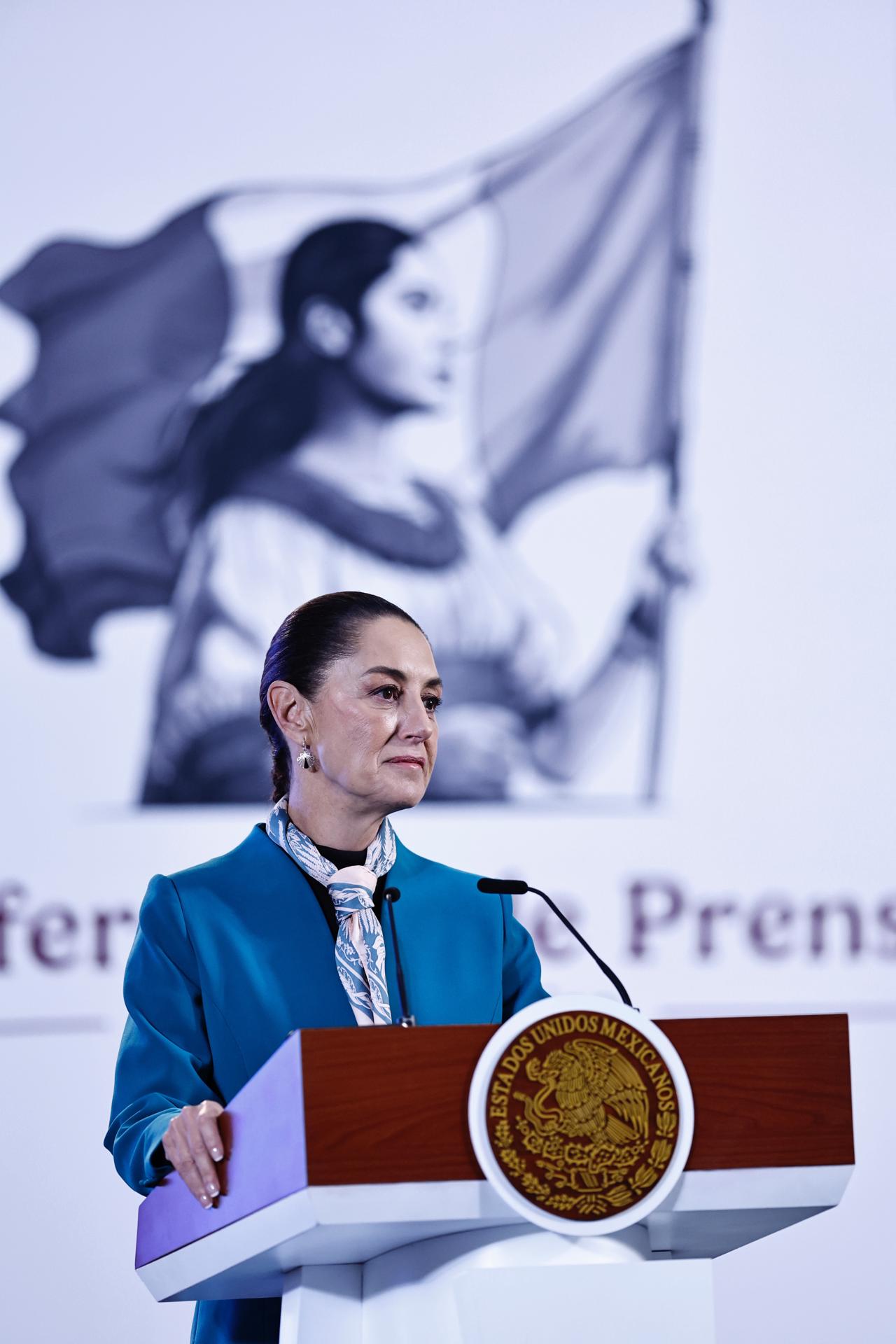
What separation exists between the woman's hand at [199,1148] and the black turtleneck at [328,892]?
561 millimetres

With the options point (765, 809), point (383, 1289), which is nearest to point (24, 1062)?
point (765, 809)

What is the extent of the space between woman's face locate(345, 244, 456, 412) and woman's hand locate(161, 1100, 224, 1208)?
225cm

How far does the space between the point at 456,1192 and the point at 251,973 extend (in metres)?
0.74

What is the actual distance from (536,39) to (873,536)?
1.39 metres

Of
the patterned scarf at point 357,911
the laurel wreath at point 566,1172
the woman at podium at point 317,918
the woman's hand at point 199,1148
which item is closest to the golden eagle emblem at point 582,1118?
the laurel wreath at point 566,1172

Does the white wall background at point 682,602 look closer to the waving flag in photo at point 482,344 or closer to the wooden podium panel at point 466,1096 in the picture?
the waving flag in photo at point 482,344

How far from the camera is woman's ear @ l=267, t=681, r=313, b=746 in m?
2.21

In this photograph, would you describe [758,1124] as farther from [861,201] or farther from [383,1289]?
[861,201]

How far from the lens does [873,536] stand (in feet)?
11.6

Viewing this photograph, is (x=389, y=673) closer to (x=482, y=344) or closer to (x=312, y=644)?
(x=312, y=644)

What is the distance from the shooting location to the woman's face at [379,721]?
211 cm

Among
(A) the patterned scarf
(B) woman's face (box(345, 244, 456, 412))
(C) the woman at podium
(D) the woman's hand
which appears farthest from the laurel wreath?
(B) woman's face (box(345, 244, 456, 412))

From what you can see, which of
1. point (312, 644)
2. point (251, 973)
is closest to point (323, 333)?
point (312, 644)

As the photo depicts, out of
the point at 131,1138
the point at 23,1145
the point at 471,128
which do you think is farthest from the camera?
the point at 471,128
